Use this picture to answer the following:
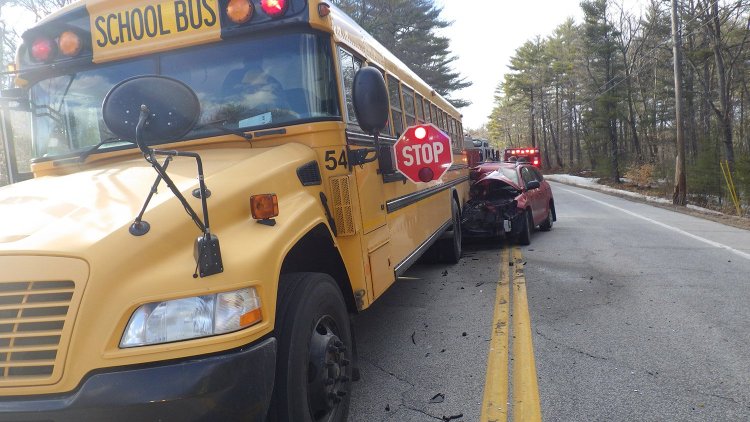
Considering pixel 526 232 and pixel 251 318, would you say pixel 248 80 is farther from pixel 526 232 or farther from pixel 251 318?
pixel 526 232

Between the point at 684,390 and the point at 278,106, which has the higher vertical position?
the point at 278,106

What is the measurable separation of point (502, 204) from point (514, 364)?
5574mm

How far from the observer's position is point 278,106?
11.2 ft

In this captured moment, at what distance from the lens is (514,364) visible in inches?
161

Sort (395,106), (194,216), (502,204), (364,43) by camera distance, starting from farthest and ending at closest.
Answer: (502,204) < (395,106) < (364,43) < (194,216)

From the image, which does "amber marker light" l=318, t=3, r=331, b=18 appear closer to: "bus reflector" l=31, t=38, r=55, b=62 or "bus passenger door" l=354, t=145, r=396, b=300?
"bus passenger door" l=354, t=145, r=396, b=300

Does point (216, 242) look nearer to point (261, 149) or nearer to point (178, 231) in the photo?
point (178, 231)

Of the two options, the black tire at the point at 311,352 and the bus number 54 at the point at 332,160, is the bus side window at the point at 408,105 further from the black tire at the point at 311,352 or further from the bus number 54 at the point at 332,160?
the black tire at the point at 311,352

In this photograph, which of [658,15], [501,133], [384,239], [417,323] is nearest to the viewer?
[384,239]

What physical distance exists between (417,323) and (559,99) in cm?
6135

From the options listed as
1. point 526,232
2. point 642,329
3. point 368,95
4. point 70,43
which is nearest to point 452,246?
point 526,232

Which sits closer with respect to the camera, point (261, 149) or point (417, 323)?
point (261, 149)

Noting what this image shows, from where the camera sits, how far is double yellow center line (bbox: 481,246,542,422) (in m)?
3.36

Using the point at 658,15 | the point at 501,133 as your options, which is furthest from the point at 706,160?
the point at 501,133
